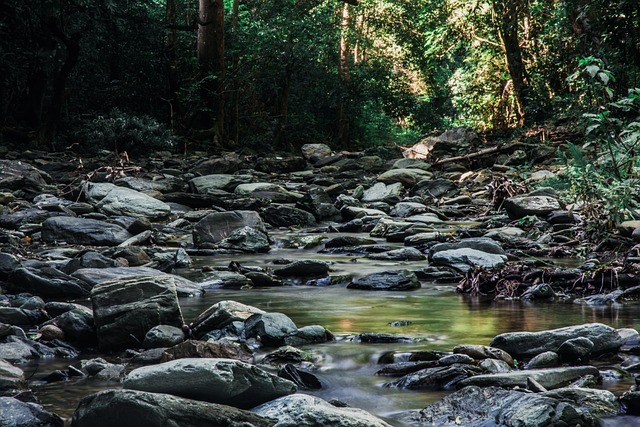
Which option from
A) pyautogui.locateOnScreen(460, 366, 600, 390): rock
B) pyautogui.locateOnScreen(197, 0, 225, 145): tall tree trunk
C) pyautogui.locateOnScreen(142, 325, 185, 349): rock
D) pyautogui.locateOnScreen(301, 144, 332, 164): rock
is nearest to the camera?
pyautogui.locateOnScreen(460, 366, 600, 390): rock

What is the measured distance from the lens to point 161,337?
3582 mm

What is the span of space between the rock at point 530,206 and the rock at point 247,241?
280cm

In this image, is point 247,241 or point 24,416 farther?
point 247,241

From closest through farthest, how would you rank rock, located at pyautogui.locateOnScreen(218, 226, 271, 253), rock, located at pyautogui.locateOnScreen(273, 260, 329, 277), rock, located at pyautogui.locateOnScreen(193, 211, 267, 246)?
rock, located at pyautogui.locateOnScreen(273, 260, 329, 277) < rock, located at pyautogui.locateOnScreen(218, 226, 271, 253) < rock, located at pyautogui.locateOnScreen(193, 211, 267, 246)

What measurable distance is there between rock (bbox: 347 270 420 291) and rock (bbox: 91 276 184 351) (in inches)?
71.6

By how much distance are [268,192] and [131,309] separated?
7.39 meters

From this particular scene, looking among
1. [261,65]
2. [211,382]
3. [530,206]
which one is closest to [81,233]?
[530,206]

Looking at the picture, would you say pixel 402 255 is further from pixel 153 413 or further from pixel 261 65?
pixel 261 65

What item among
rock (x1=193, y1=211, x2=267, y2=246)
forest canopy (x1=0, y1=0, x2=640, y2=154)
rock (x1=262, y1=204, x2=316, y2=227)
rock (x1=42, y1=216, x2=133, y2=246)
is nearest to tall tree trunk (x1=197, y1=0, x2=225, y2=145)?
forest canopy (x1=0, y1=0, x2=640, y2=154)

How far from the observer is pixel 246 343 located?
3.70 metres

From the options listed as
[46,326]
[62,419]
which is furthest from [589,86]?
[62,419]

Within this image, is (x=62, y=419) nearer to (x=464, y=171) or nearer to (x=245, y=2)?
(x=464, y=171)

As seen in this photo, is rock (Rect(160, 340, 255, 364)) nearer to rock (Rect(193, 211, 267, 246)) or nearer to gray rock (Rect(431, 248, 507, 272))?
gray rock (Rect(431, 248, 507, 272))

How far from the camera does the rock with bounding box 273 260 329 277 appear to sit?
19.3ft
